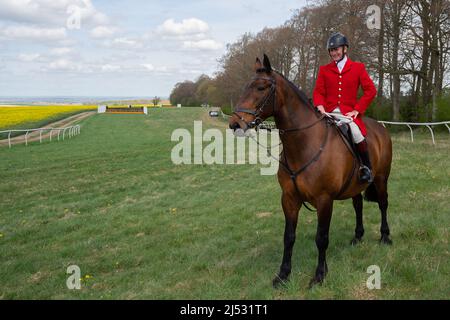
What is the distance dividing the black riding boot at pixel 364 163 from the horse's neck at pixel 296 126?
0.84m

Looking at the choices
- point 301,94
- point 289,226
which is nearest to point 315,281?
point 289,226

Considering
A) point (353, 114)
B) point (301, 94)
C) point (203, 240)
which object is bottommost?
point (203, 240)

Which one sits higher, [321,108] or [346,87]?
[346,87]

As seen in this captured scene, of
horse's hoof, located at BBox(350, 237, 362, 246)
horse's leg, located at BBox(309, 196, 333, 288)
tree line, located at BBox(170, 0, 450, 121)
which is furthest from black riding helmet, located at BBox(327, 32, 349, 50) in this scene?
tree line, located at BBox(170, 0, 450, 121)

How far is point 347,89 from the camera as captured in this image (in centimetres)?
559

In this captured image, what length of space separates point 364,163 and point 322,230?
127 cm

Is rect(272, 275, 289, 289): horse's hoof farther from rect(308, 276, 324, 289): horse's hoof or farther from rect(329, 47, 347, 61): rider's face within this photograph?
rect(329, 47, 347, 61): rider's face

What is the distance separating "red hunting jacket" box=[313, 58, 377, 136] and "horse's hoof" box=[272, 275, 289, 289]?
2.38 meters

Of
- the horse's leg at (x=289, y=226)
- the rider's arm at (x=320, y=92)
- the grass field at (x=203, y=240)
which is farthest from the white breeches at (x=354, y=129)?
the grass field at (x=203, y=240)

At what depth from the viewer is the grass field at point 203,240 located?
5.13 m

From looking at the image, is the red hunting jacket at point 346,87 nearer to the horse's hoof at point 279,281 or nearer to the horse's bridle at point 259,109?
the horse's bridle at point 259,109

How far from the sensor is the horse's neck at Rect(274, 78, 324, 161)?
4977 mm

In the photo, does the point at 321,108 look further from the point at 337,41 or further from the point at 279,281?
the point at 279,281
